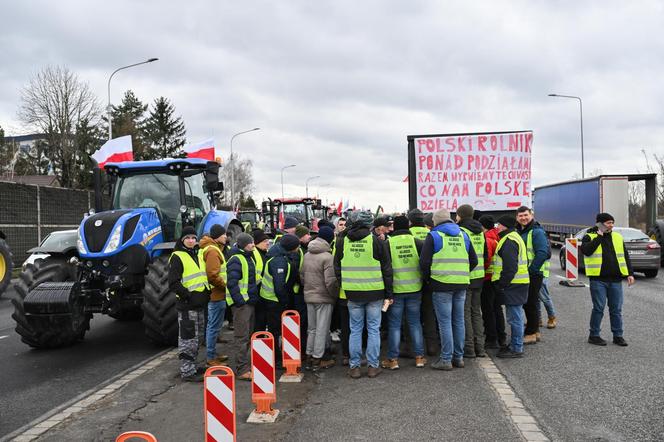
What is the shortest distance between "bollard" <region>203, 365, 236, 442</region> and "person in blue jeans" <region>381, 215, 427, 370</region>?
3175mm

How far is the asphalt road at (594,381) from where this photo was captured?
15.1 ft

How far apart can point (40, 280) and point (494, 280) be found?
6.18 meters

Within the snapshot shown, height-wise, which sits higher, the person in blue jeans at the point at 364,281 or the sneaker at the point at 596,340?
the person in blue jeans at the point at 364,281

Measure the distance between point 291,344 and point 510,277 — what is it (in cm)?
292

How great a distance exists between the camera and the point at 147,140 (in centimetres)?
6153

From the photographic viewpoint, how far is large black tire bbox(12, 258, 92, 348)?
7.17 m

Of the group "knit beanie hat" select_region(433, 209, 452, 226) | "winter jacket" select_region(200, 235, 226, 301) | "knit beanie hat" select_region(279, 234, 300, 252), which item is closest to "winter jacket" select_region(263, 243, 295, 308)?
"knit beanie hat" select_region(279, 234, 300, 252)

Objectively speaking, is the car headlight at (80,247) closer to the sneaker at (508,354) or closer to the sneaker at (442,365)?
the sneaker at (442,365)

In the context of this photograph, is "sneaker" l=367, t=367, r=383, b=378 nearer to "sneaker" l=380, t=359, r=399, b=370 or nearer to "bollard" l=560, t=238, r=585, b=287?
"sneaker" l=380, t=359, r=399, b=370

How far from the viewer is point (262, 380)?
4949 millimetres

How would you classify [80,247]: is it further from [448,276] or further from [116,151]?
[448,276]

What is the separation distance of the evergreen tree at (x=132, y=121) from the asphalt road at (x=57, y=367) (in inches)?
1736

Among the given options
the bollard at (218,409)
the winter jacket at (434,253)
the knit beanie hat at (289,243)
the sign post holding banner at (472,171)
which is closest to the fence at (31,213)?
the sign post holding banner at (472,171)

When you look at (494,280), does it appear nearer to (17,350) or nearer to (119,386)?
(119,386)
